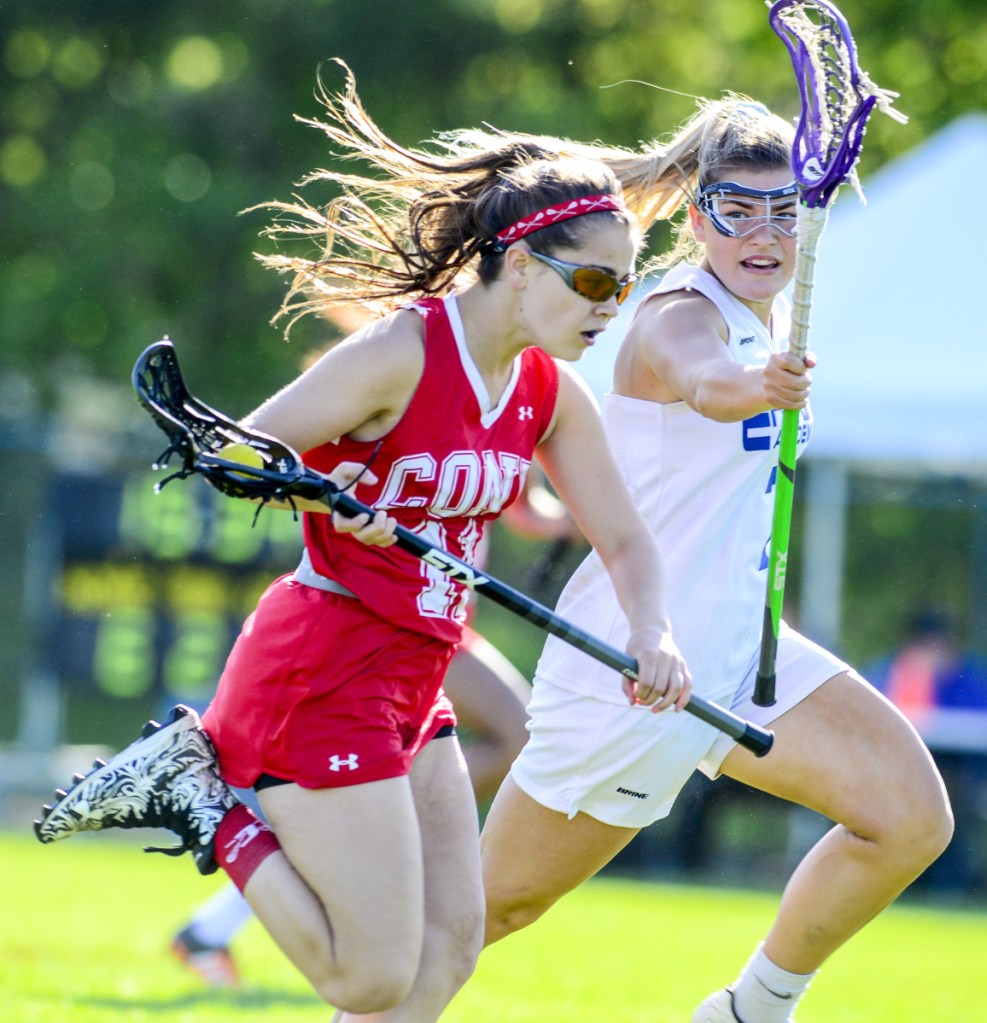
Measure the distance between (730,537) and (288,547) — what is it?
8.75m

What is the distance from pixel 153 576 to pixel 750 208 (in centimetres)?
914

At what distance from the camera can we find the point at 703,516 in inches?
161

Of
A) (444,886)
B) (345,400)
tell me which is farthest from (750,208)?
(444,886)

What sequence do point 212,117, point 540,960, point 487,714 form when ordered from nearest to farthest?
point 487,714 → point 540,960 → point 212,117

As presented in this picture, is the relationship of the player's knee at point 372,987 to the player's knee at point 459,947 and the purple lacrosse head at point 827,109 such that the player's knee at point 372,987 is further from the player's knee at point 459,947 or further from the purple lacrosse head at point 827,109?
the purple lacrosse head at point 827,109

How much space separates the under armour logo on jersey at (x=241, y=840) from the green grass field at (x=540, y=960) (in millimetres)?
1632

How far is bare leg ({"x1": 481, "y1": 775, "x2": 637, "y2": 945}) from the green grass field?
1.37 metres

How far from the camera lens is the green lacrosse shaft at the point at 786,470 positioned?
12.0 ft

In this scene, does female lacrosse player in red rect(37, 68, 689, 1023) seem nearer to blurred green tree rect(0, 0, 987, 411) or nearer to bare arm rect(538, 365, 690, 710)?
bare arm rect(538, 365, 690, 710)

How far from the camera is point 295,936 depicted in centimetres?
341

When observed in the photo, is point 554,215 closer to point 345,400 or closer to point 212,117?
point 345,400

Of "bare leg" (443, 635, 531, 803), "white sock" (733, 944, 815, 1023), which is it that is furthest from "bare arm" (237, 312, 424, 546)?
"bare leg" (443, 635, 531, 803)

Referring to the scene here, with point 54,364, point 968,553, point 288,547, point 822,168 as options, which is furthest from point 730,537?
point 54,364

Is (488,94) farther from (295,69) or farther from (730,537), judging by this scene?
(730,537)
